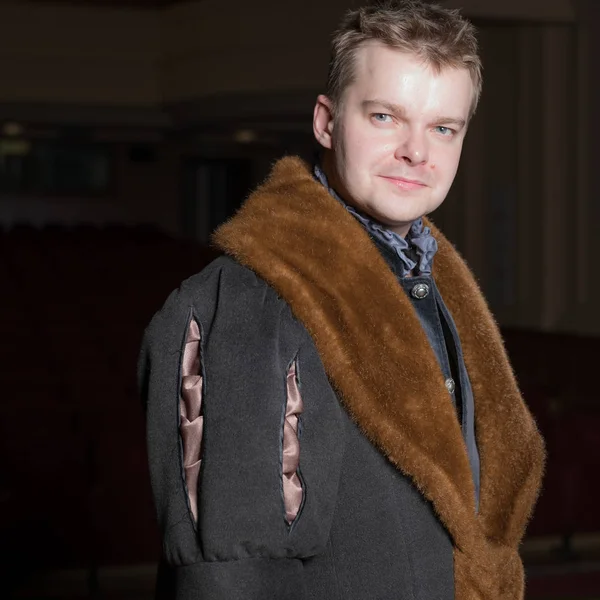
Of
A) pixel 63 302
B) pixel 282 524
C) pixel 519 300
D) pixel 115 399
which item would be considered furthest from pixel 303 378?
pixel 519 300

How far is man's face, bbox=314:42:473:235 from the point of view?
3.94ft

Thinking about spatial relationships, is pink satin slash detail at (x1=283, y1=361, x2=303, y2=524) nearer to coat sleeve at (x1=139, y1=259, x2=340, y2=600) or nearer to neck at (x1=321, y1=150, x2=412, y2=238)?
coat sleeve at (x1=139, y1=259, x2=340, y2=600)

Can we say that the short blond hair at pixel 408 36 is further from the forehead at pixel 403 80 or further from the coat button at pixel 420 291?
the coat button at pixel 420 291

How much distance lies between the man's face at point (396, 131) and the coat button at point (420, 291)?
9cm

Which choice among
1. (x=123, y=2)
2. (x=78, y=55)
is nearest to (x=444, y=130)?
(x=123, y=2)

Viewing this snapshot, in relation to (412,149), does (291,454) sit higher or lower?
lower

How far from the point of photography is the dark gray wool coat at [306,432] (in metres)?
1.08

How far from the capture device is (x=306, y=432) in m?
1.11

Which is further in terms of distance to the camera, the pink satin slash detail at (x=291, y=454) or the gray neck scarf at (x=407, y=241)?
the gray neck scarf at (x=407, y=241)

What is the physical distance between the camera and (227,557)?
1.07 m

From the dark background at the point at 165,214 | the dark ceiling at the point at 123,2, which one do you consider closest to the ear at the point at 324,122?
the dark background at the point at 165,214

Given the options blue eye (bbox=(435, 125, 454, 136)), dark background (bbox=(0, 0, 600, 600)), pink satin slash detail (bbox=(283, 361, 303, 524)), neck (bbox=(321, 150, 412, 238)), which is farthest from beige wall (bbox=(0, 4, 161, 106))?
pink satin slash detail (bbox=(283, 361, 303, 524))

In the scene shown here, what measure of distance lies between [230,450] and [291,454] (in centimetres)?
7

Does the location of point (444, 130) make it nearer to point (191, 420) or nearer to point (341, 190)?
point (341, 190)
